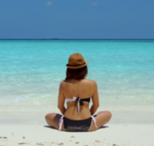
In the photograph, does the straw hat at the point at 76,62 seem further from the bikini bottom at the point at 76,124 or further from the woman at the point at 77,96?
the bikini bottom at the point at 76,124

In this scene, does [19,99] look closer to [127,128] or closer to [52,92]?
[52,92]

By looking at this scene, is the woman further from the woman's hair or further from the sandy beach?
the sandy beach

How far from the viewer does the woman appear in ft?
9.86

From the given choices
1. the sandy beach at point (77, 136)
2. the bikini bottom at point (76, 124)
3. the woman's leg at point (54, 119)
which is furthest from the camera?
the woman's leg at point (54, 119)

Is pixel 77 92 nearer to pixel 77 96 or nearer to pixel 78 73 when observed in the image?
pixel 77 96

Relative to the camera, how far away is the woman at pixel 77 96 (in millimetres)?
3006

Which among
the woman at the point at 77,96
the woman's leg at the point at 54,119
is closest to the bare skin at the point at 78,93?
the woman at the point at 77,96

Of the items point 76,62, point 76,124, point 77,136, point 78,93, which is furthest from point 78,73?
point 77,136

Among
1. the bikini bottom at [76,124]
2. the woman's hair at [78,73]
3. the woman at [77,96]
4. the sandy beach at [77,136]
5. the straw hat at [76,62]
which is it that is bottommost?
the sandy beach at [77,136]

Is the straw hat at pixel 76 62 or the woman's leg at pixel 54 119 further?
the woman's leg at pixel 54 119

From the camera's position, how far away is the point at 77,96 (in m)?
3.07

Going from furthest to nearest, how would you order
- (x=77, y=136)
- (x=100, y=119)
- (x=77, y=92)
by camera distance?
(x=100, y=119) < (x=77, y=92) < (x=77, y=136)

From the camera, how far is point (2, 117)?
4.18 m

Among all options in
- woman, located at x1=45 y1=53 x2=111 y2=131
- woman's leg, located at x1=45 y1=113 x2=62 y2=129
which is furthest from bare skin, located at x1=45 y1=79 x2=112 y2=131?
woman's leg, located at x1=45 y1=113 x2=62 y2=129
